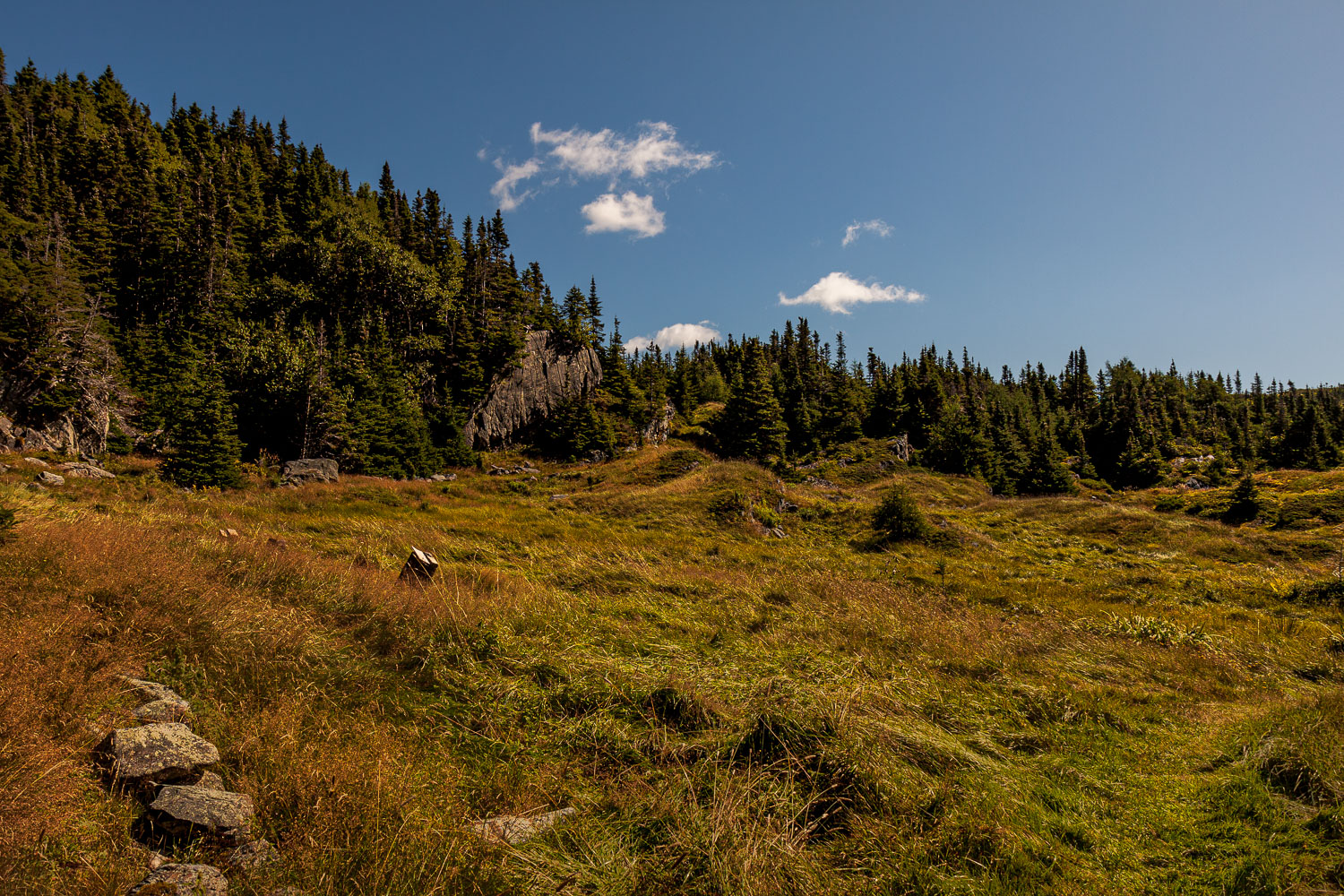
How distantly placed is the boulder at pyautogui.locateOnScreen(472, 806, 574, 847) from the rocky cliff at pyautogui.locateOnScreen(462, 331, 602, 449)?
A: 52.6 m

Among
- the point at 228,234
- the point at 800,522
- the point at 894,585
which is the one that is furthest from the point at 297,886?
the point at 228,234

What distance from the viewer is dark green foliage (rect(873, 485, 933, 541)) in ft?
82.2

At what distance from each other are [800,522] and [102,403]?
48499 mm

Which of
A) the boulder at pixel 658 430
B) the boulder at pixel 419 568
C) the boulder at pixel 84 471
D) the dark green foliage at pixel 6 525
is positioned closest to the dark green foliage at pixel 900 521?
the boulder at pixel 419 568

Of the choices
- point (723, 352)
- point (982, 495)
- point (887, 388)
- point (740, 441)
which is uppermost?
point (723, 352)

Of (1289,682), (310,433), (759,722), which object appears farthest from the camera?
(310,433)

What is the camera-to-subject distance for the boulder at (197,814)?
3.16 m

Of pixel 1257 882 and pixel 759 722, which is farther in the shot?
pixel 759 722

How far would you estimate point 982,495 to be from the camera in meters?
51.5

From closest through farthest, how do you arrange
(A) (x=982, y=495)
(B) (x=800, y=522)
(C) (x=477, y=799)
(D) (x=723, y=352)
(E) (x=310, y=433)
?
(C) (x=477, y=799), (B) (x=800, y=522), (E) (x=310, y=433), (A) (x=982, y=495), (D) (x=723, y=352)

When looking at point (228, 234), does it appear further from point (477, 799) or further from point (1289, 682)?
point (1289, 682)

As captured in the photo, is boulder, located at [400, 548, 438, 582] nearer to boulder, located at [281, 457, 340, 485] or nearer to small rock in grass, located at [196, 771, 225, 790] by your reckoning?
small rock in grass, located at [196, 771, 225, 790]

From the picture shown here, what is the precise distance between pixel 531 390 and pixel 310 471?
2481 cm

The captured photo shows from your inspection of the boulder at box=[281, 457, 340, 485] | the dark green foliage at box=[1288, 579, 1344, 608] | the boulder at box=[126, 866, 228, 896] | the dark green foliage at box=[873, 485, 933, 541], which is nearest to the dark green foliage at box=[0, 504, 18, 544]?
the boulder at box=[126, 866, 228, 896]
